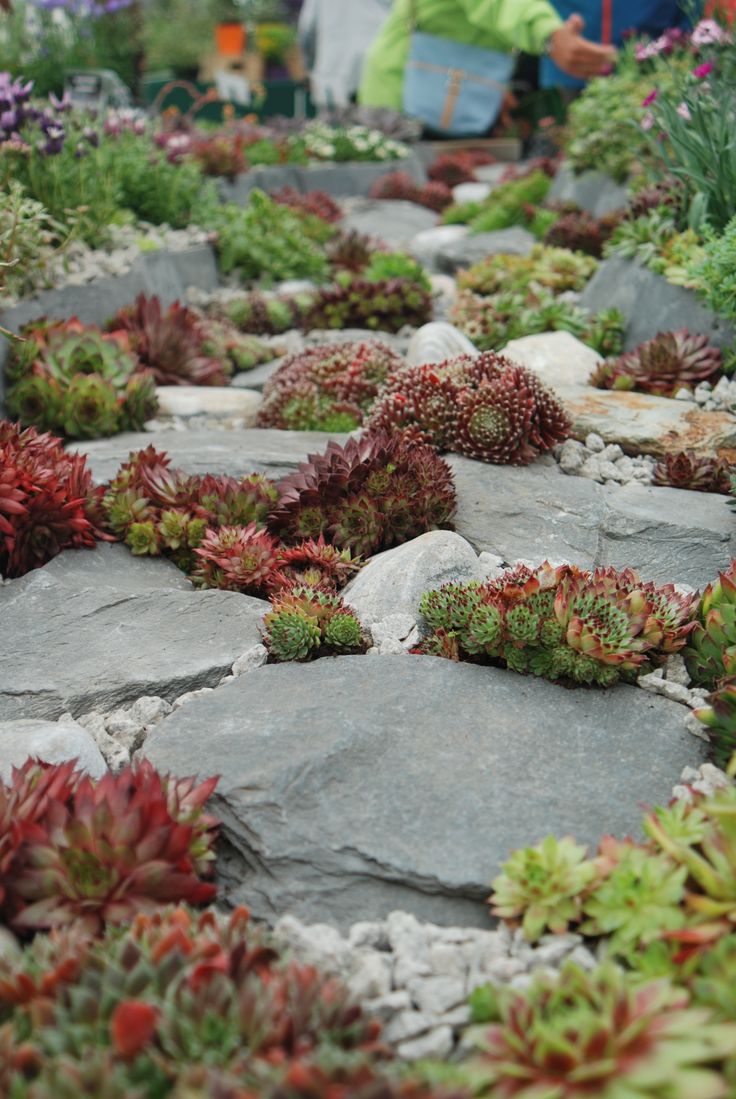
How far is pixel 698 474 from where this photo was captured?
4.68 metres

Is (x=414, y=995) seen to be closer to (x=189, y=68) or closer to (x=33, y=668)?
(x=33, y=668)

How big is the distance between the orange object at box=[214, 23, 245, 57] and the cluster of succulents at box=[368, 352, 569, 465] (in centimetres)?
1760

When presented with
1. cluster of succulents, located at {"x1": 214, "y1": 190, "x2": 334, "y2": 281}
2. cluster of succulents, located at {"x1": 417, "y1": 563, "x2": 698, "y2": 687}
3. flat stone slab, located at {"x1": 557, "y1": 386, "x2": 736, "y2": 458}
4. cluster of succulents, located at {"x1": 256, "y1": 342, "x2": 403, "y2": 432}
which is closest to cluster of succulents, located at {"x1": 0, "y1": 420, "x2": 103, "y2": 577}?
cluster of succulents, located at {"x1": 256, "y1": 342, "x2": 403, "y2": 432}

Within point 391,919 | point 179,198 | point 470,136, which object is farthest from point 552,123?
point 391,919

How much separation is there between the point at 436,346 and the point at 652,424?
1.40 metres

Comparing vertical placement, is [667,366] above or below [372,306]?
above

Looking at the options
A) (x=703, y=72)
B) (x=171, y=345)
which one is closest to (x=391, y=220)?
(x=703, y=72)

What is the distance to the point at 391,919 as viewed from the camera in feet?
8.53

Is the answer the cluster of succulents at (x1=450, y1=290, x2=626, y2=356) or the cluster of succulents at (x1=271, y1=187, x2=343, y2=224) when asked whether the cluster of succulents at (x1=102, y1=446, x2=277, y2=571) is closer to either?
the cluster of succulents at (x1=450, y1=290, x2=626, y2=356)

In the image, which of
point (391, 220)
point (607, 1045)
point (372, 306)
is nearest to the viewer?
point (607, 1045)

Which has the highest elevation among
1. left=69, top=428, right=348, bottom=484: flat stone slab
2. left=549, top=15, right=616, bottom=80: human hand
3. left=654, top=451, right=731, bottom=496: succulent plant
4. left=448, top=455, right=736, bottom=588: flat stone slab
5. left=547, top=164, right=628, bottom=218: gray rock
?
left=549, top=15, right=616, bottom=80: human hand

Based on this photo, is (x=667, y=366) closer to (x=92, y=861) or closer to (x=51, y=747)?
(x=51, y=747)

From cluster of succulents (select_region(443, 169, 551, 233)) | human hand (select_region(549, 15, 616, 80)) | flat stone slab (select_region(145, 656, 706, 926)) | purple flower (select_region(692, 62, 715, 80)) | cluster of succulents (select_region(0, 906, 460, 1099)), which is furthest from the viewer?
cluster of succulents (select_region(443, 169, 551, 233))

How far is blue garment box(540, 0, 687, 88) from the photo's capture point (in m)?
13.3
